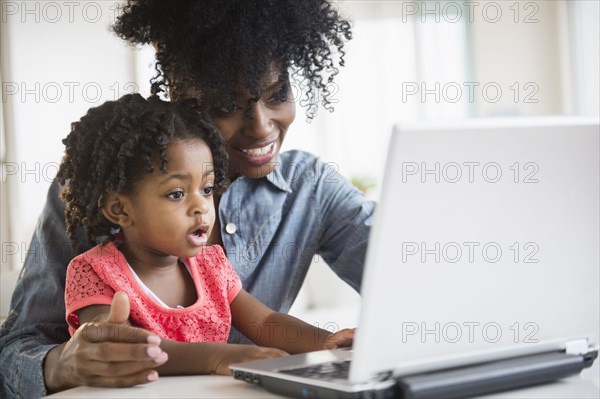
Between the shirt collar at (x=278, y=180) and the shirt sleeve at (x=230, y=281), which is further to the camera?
the shirt collar at (x=278, y=180)

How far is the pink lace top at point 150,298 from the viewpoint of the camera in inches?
49.8

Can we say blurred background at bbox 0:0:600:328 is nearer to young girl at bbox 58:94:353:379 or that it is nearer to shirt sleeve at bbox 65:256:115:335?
young girl at bbox 58:94:353:379

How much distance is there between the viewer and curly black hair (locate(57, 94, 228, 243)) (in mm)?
1315

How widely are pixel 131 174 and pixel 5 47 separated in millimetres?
3259

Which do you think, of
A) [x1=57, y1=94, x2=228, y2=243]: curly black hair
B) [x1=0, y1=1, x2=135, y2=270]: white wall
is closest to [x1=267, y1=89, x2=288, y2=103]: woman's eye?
[x1=57, y1=94, x2=228, y2=243]: curly black hair

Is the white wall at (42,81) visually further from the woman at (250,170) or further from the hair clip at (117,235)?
the hair clip at (117,235)

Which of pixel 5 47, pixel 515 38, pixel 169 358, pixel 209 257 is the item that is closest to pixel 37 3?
pixel 5 47

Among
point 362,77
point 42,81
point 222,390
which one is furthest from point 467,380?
point 362,77

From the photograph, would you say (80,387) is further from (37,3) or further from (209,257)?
Result: (37,3)

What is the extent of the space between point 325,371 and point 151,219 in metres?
0.52

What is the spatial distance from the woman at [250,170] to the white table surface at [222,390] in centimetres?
25

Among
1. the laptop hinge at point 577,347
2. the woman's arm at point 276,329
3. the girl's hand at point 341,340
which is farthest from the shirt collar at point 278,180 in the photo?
the laptop hinge at point 577,347

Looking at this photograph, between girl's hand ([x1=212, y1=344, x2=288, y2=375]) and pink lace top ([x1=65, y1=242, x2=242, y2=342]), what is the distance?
9.2 inches

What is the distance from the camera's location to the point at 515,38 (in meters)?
4.66
